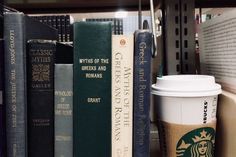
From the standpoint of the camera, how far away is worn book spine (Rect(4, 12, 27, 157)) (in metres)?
0.54

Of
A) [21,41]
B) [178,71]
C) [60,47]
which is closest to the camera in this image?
[21,41]

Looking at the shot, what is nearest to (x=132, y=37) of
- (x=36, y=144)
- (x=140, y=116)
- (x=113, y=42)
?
(x=113, y=42)

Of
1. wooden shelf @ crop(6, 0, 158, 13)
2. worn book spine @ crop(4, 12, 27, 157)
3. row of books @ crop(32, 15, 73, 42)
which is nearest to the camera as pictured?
worn book spine @ crop(4, 12, 27, 157)

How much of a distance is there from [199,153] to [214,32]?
0.33 meters

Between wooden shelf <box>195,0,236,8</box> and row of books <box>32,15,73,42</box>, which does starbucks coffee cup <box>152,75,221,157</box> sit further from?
row of books <box>32,15,73,42</box>

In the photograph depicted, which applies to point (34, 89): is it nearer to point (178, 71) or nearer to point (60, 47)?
point (60, 47)

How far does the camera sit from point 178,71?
822 millimetres

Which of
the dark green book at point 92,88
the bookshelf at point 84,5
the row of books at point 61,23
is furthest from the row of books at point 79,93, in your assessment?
the row of books at point 61,23

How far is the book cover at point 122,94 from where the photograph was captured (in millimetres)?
554

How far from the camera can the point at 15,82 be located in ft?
1.79

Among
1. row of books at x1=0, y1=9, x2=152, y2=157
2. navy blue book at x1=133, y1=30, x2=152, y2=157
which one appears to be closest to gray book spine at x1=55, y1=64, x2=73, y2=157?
row of books at x1=0, y1=9, x2=152, y2=157

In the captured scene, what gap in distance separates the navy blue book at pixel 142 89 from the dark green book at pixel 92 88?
52mm

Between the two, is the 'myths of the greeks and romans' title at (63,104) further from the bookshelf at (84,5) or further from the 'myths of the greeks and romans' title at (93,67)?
the bookshelf at (84,5)

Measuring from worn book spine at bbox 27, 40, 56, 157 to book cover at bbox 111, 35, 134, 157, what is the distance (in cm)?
13
